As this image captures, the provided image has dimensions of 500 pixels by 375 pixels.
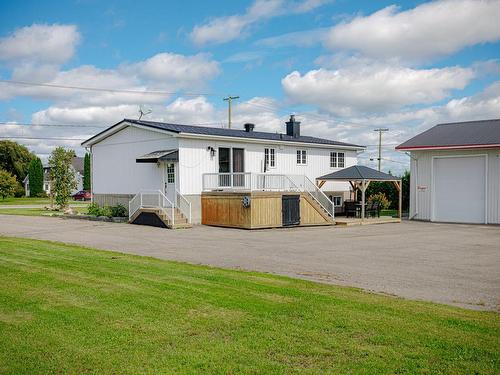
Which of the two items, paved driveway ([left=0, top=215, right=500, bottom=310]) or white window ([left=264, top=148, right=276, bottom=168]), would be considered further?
white window ([left=264, top=148, right=276, bottom=168])

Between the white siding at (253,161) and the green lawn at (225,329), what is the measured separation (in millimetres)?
13536

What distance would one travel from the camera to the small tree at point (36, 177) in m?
67.7

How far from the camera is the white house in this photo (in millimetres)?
Answer: 21969

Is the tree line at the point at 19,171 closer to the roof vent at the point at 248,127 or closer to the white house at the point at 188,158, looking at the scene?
the white house at the point at 188,158

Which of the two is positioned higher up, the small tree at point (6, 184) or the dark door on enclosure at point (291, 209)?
the small tree at point (6, 184)

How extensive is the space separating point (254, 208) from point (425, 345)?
1531 cm

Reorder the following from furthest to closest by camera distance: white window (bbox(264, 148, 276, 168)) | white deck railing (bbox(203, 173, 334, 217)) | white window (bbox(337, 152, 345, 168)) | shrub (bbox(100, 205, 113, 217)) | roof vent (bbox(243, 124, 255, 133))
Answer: white window (bbox(337, 152, 345, 168)), roof vent (bbox(243, 124, 255, 133)), white window (bbox(264, 148, 276, 168)), shrub (bbox(100, 205, 113, 217)), white deck railing (bbox(203, 173, 334, 217))

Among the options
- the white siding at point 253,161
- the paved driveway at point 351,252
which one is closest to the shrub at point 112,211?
the paved driveway at point 351,252

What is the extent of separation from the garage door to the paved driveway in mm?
2473

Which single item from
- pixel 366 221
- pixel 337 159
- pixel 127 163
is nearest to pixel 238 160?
pixel 127 163

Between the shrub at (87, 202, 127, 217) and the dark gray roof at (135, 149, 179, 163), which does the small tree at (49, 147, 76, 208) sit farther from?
the dark gray roof at (135, 149, 179, 163)

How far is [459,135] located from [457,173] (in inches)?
85.4

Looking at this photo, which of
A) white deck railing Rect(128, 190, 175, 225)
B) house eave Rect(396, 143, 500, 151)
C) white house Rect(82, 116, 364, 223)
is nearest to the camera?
white deck railing Rect(128, 190, 175, 225)

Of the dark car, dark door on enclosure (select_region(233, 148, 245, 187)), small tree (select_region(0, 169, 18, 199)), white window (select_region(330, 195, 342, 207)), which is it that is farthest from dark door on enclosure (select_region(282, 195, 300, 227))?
the dark car
